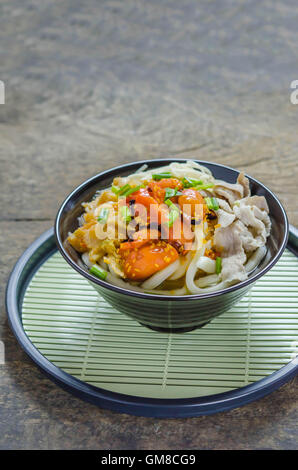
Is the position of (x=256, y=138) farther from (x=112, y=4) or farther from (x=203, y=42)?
(x=112, y=4)

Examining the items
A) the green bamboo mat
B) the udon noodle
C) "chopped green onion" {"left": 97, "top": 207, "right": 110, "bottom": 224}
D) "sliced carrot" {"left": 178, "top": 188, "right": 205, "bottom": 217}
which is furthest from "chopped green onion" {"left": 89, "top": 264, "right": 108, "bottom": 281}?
"sliced carrot" {"left": 178, "top": 188, "right": 205, "bottom": 217}

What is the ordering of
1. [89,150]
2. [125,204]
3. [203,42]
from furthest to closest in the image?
[203,42]
[89,150]
[125,204]

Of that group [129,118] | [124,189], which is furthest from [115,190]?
[129,118]

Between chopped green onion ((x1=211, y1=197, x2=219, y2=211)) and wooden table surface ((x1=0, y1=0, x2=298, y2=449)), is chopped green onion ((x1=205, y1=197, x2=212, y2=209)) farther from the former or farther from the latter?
wooden table surface ((x1=0, y1=0, x2=298, y2=449))

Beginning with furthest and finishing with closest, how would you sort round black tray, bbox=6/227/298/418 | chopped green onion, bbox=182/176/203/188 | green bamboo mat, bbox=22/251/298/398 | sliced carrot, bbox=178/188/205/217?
chopped green onion, bbox=182/176/203/188
sliced carrot, bbox=178/188/205/217
green bamboo mat, bbox=22/251/298/398
round black tray, bbox=6/227/298/418

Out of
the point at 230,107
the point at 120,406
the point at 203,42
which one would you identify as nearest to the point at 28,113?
the point at 230,107

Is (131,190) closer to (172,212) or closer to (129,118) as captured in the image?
(172,212)
